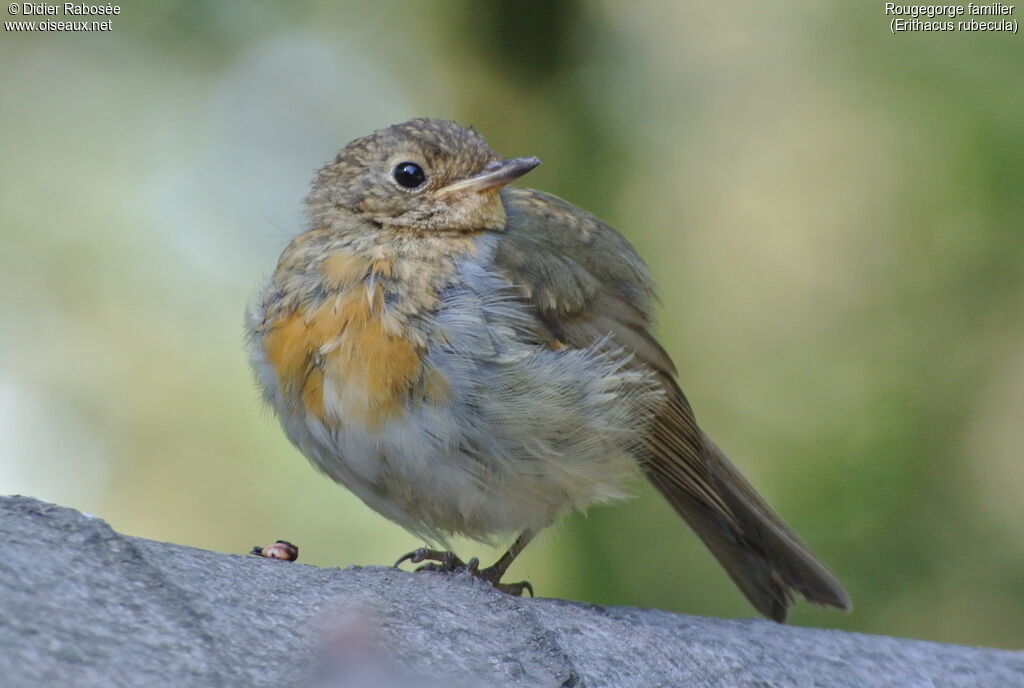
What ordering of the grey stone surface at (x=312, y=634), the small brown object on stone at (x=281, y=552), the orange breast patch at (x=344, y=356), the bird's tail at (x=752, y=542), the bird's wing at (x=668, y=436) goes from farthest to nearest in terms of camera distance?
the bird's tail at (x=752, y=542) → the bird's wing at (x=668, y=436) → the orange breast patch at (x=344, y=356) → the small brown object on stone at (x=281, y=552) → the grey stone surface at (x=312, y=634)

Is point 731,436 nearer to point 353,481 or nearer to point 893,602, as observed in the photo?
point 893,602

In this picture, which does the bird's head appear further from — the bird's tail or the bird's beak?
the bird's tail

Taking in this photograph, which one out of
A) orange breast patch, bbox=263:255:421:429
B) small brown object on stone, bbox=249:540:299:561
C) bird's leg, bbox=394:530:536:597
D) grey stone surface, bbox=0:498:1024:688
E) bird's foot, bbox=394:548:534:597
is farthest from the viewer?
bird's leg, bbox=394:530:536:597

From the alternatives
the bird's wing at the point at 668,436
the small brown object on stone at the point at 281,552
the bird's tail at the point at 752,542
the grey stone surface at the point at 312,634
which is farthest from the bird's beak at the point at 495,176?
the grey stone surface at the point at 312,634

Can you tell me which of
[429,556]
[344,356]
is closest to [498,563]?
[429,556]

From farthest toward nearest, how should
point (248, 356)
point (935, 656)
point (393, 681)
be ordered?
point (248, 356), point (935, 656), point (393, 681)

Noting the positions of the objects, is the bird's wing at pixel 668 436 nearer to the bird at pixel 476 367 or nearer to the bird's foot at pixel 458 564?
the bird at pixel 476 367

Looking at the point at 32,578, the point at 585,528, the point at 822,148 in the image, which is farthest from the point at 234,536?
the point at 32,578

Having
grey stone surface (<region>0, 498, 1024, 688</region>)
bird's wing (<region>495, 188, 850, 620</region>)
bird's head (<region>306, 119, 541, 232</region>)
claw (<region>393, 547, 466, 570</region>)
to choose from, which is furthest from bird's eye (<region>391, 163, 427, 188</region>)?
grey stone surface (<region>0, 498, 1024, 688</region>)
